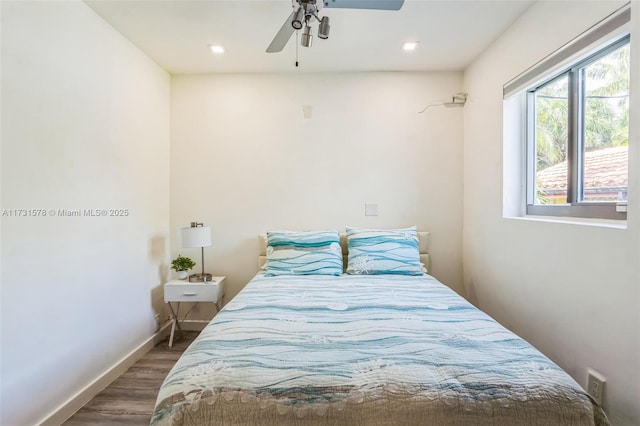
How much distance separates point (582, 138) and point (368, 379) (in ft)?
5.84

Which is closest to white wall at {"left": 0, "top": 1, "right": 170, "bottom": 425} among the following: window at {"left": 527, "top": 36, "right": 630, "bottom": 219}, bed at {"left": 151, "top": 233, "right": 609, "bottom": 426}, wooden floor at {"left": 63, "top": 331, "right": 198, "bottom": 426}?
wooden floor at {"left": 63, "top": 331, "right": 198, "bottom": 426}

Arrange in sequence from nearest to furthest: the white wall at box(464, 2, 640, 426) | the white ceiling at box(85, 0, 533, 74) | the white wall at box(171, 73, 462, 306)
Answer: the white wall at box(464, 2, 640, 426), the white ceiling at box(85, 0, 533, 74), the white wall at box(171, 73, 462, 306)

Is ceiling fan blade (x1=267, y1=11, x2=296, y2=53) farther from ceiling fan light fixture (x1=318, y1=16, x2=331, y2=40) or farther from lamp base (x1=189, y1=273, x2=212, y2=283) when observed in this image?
lamp base (x1=189, y1=273, x2=212, y2=283)

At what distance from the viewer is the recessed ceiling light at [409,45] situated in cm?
229

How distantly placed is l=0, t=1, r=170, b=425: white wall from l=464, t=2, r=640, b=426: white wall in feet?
9.24

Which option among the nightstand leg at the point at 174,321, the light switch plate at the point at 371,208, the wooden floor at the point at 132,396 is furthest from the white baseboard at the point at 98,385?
the light switch plate at the point at 371,208

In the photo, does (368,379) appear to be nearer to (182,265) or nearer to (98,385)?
(98,385)

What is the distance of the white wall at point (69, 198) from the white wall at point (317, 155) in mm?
468

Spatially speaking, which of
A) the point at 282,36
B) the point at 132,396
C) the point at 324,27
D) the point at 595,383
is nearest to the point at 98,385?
the point at 132,396

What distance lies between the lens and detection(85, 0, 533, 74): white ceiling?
188 centimetres

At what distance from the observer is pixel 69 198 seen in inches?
69.1

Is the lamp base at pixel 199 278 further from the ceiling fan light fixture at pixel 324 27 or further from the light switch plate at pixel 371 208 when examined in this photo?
the ceiling fan light fixture at pixel 324 27

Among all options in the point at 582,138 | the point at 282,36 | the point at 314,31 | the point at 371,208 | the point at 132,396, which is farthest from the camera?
the point at 371,208

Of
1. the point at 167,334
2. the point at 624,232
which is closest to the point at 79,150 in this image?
the point at 167,334
